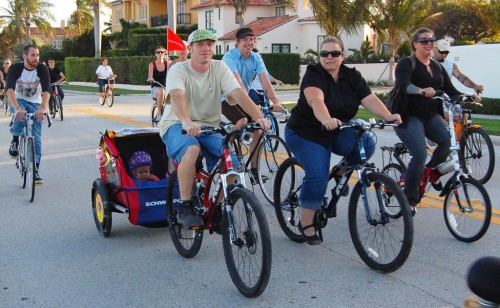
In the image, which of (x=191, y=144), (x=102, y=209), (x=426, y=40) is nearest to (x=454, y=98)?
(x=426, y=40)

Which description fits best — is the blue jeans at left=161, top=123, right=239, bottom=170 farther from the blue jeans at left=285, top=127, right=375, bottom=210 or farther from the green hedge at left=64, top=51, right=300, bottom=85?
the green hedge at left=64, top=51, right=300, bottom=85

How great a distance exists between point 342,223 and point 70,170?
5410 millimetres

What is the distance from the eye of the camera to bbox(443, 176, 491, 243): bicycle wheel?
5.74 m

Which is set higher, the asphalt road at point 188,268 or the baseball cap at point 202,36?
the baseball cap at point 202,36

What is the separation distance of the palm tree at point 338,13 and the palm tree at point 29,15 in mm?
56051

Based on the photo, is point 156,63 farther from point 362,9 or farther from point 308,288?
point 362,9

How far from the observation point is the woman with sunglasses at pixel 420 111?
6227 mm

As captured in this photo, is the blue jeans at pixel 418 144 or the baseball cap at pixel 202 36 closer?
the baseball cap at pixel 202 36

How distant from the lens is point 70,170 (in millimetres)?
10695

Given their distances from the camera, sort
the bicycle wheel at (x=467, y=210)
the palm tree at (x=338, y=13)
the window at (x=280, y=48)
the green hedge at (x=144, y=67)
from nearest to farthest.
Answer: the bicycle wheel at (x=467, y=210) → the palm tree at (x=338, y=13) → the green hedge at (x=144, y=67) → the window at (x=280, y=48)

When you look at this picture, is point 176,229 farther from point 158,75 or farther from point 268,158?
point 158,75

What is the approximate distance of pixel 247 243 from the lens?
15.3 feet

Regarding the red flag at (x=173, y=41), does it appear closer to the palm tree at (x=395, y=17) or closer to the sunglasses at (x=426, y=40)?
the sunglasses at (x=426, y=40)

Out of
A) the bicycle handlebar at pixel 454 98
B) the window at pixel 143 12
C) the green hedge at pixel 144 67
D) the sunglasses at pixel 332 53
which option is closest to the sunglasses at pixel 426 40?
the bicycle handlebar at pixel 454 98
